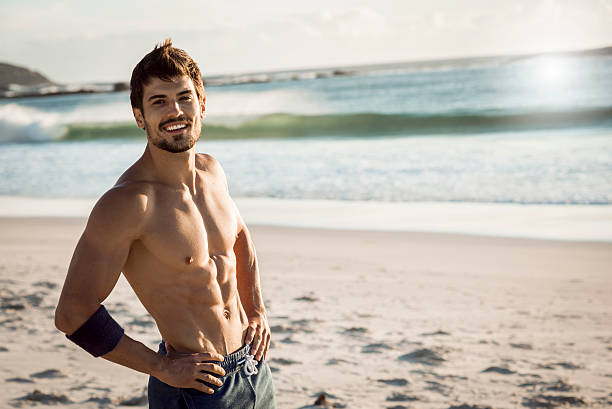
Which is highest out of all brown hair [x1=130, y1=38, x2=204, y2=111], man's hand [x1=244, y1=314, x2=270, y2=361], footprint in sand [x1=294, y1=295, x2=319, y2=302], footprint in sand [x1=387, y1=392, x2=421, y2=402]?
brown hair [x1=130, y1=38, x2=204, y2=111]

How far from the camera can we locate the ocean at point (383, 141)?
42.0 feet

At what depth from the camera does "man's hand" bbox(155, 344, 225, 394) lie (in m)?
2.21

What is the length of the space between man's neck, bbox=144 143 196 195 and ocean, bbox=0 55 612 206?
927cm

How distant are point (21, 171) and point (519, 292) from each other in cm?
1503

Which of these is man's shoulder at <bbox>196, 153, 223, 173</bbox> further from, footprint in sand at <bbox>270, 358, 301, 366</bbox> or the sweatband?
footprint in sand at <bbox>270, 358, 301, 366</bbox>

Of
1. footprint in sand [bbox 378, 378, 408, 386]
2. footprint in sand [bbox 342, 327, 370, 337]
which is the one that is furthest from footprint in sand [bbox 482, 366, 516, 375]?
footprint in sand [bbox 342, 327, 370, 337]

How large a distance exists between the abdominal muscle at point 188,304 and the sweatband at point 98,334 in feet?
0.71

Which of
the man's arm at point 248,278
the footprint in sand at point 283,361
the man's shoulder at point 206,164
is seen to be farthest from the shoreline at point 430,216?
the man's shoulder at point 206,164

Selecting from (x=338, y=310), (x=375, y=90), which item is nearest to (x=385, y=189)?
(x=338, y=310)

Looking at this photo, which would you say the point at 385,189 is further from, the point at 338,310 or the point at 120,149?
the point at 120,149

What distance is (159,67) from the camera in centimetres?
221

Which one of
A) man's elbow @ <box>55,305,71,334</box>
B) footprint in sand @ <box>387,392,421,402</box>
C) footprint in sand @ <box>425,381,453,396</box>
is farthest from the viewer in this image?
footprint in sand @ <box>425,381,453,396</box>

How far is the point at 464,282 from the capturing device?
→ 6.96 m

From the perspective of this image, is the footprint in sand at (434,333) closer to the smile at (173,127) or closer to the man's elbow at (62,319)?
the smile at (173,127)
